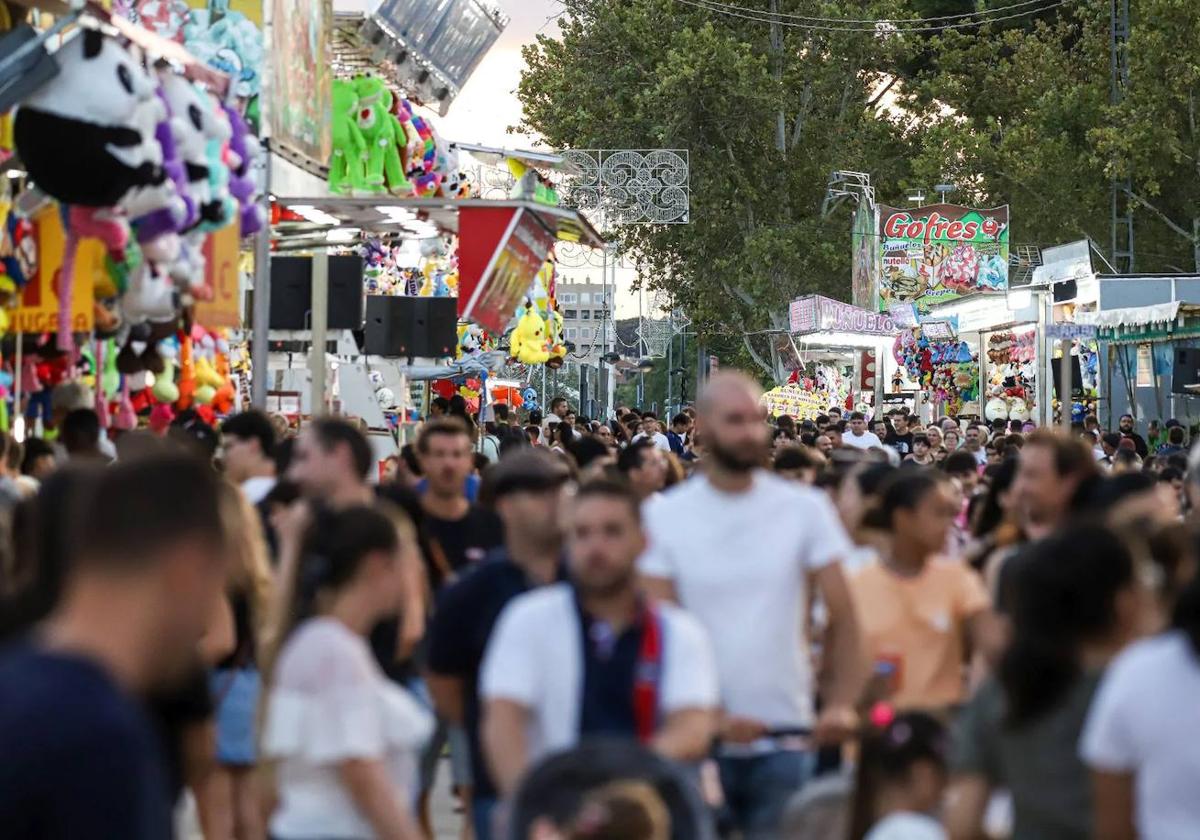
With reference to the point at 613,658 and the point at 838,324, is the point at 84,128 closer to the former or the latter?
the point at 613,658

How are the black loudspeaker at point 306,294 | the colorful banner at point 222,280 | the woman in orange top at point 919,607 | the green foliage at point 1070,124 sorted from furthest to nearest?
the green foliage at point 1070,124, the black loudspeaker at point 306,294, the colorful banner at point 222,280, the woman in orange top at point 919,607

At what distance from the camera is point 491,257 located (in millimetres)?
17344

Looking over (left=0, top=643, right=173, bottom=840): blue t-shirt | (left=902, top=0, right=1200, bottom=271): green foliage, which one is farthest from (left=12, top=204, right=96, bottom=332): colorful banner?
(left=902, top=0, right=1200, bottom=271): green foliage

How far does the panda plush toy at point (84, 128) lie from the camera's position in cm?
1041

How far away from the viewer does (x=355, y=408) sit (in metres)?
21.8

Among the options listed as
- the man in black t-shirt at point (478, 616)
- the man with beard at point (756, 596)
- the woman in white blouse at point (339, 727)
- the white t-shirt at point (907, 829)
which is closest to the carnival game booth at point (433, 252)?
the man in black t-shirt at point (478, 616)

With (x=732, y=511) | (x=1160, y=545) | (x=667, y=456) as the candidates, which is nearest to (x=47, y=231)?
(x=667, y=456)

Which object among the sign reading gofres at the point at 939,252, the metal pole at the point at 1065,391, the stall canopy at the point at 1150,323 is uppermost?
the sign reading gofres at the point at 939,252

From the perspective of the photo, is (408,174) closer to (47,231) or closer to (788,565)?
(47,231)

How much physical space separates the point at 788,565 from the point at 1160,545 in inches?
41.0

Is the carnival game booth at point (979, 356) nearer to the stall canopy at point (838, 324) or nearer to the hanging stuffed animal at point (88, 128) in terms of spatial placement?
the stall canopy at point (838, 324)

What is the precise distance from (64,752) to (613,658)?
2.63 m

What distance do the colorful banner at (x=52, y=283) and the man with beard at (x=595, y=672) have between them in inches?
288

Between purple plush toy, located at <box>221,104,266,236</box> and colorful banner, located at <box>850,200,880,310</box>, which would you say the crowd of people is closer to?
purple plush toy, located at <box>221,104,266,236</box>
